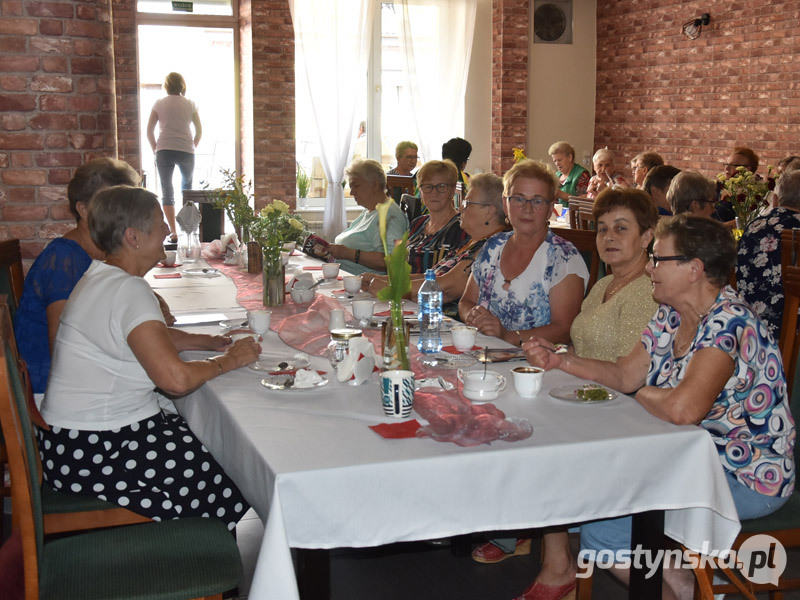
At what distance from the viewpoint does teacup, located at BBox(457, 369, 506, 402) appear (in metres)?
2.12

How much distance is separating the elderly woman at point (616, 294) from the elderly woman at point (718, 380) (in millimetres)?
420

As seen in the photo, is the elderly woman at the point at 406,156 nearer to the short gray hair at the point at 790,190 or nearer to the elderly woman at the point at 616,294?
the short gray hair at the point at 790,190

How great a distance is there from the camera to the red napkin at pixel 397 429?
187 centimetres

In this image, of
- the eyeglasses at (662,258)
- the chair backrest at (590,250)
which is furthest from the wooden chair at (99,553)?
the chair backrest at (590,250)

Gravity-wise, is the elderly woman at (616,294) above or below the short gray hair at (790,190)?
below

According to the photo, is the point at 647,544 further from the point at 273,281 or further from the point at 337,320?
the point at 273,281

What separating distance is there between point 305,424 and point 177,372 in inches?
15.8

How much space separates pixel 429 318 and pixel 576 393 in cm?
81

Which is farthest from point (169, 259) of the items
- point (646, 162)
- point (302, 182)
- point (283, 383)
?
point (302, 182)

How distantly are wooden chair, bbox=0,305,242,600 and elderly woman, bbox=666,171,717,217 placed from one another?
3.24m

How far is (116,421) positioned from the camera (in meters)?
2.29

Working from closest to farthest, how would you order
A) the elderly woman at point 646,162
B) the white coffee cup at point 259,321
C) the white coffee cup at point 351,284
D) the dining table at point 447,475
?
the dining table at point 447,475 < the white coffee cup at point 259,321 < the white coffee cup at point 351,284 < the elderly woman at point 646,162

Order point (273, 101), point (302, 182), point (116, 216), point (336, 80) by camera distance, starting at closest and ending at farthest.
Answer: point (116, 216), point (273, 101), point (336, 80), point (302, 182)

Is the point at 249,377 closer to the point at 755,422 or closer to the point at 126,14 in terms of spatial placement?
the point at 755,422
